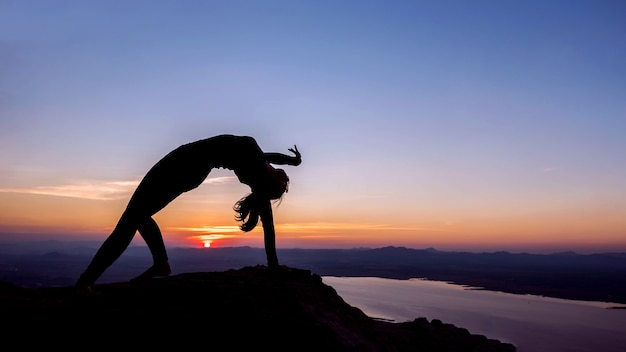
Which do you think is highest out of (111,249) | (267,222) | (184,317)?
(267,222)

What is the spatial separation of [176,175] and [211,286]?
4.42 ft

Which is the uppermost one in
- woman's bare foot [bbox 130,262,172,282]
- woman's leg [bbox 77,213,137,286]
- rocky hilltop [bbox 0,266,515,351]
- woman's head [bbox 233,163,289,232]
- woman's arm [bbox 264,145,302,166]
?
woman's arm [bbox 264,145,302,166]

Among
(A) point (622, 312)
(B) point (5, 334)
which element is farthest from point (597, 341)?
(B) point (5, 334)

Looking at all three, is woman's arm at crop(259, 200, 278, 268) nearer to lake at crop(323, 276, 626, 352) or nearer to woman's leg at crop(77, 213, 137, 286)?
woman's leg at crop(77, 213, 137, 286)

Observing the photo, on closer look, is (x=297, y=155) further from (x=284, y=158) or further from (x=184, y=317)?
(x=184, y=317)

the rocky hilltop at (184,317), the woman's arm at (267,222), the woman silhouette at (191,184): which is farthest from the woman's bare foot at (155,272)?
the woman's arm at (267,222)

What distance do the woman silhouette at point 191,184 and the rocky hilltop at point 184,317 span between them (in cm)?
41

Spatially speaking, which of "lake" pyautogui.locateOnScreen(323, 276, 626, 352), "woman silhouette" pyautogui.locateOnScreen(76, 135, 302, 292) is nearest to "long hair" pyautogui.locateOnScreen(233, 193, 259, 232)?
"woman silhouette" pyautogui.locateOnScreen(76, 135, 302, 292)

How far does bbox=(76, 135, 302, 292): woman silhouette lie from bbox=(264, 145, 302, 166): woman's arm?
0.31 meters

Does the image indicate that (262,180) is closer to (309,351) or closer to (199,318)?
(199,318)

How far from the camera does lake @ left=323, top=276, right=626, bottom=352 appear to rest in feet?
217

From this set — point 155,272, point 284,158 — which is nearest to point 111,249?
point 155,272

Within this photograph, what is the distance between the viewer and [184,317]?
3.94 metres

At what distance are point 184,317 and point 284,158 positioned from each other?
224 cm
